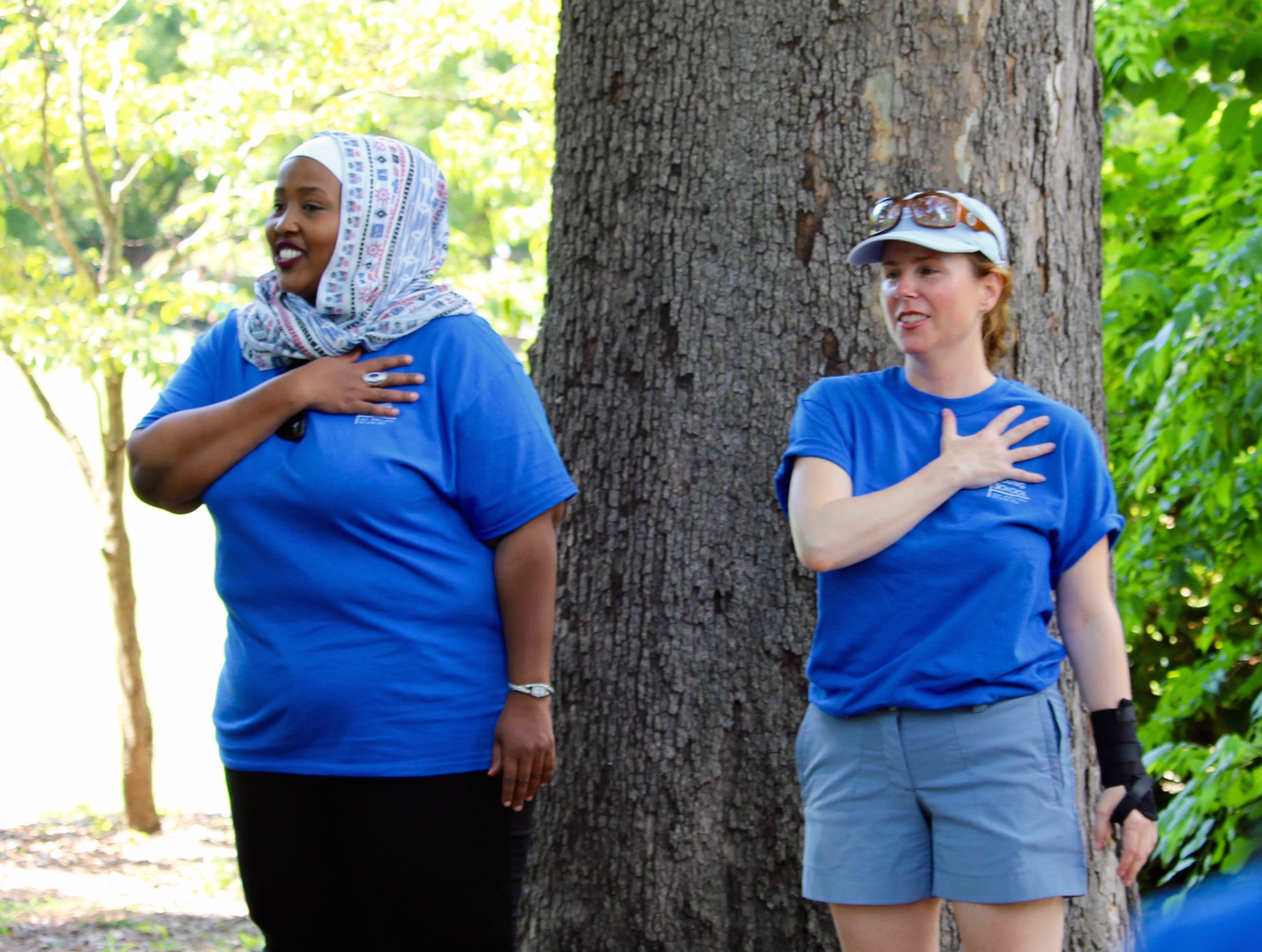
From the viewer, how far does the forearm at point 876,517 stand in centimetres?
230

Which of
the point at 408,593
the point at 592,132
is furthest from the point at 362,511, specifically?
the point at 592,132

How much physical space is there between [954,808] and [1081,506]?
1.97 feet

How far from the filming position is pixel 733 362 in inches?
127

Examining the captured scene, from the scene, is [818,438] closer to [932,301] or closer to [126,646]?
[932,301]

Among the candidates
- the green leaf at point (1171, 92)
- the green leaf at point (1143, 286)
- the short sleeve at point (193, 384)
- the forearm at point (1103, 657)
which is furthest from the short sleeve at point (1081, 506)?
the green leaf at point (1171, 92)

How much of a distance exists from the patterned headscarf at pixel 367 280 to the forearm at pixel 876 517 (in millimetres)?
833

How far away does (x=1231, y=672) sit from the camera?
5.27 metres

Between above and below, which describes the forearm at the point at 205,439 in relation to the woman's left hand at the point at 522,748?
above

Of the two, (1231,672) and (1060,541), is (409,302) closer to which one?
(1060,541)

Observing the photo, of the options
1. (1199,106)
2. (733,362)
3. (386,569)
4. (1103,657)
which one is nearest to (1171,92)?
(1199,106)

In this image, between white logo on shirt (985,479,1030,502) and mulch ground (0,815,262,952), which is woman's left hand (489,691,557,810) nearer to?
white logo on shirt (985,479,1030,502)

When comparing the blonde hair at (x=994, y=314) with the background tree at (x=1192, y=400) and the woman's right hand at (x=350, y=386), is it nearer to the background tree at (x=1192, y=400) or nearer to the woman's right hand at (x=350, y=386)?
the woman's right hand at (x=350, y=386)

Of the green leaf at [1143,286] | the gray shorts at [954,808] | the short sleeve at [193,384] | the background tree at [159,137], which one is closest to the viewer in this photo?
the gray shorts at [954,808]

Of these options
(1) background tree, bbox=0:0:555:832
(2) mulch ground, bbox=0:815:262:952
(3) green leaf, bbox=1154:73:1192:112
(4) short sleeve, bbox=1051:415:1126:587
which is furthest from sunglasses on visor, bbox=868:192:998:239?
(1) background tree, bbox=0:0:555:832
